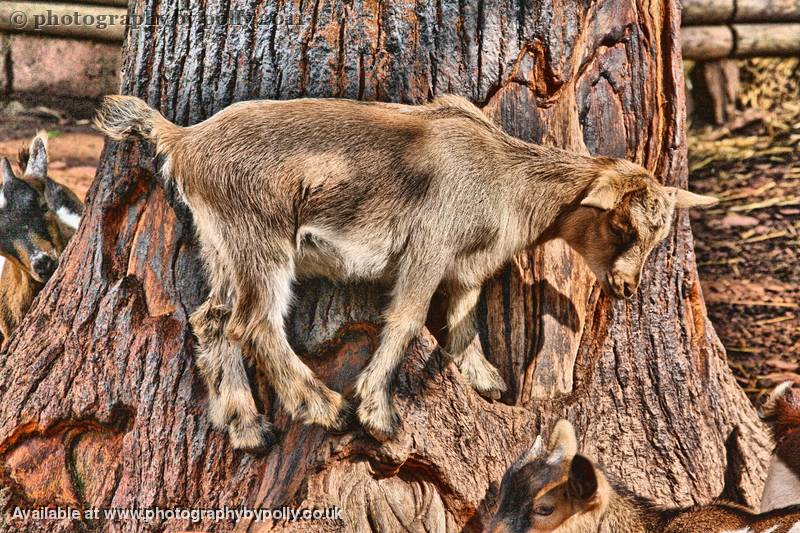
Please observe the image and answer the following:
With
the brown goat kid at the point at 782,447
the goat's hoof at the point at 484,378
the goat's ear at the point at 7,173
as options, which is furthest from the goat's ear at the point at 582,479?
the goat's ear at the point at 7,173

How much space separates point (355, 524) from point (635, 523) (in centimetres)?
146

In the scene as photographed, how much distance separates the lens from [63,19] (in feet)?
28.5

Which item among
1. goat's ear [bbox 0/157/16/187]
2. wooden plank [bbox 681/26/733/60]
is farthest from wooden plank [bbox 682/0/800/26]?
goat's ear [bbox 0/157/16/187]

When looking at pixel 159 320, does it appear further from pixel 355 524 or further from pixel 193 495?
pixel 355 524

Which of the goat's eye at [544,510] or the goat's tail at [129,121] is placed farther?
the goat's eye at [544,510]

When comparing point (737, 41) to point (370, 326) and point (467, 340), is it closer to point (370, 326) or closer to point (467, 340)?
point (467, 340)

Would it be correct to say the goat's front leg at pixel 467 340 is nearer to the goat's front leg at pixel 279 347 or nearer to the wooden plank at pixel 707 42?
the goat's front leg at pixel 279 347

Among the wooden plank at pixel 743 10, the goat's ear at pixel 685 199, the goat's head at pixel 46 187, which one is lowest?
the goat's ear at pixel 685 199

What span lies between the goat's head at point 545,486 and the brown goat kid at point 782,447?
3.83 feet

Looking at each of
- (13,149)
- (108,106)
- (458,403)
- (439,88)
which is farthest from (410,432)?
(13,149)

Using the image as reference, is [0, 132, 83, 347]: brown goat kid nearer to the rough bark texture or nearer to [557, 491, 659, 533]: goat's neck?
the rough bark texture

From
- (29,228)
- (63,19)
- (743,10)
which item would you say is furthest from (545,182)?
(63,19)

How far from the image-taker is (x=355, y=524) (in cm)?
379

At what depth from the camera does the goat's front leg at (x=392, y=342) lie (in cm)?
372
